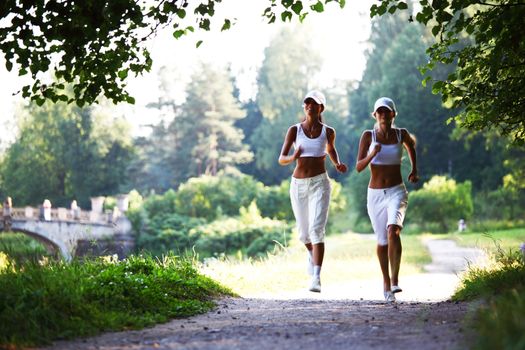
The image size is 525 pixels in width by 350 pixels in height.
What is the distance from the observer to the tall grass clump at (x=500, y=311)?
3.65m

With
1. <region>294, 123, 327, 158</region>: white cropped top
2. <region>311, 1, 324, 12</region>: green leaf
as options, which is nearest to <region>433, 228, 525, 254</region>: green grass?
<region>294, 123, 327, 158</region>: white cropped top

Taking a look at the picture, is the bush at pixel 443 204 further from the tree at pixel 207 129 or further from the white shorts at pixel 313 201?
the white shorts at pixel 313 201

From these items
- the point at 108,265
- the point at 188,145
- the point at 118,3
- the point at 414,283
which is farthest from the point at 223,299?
the point at 188,145

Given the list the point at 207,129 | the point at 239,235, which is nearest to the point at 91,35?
the point at 239,235

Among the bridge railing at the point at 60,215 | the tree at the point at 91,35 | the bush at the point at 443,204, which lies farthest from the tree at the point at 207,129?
the tree at the point at 91,35

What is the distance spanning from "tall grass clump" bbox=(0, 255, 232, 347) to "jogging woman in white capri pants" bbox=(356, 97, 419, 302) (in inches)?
75.7

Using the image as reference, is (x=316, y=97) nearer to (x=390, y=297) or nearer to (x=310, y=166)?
(x=310, y=166)

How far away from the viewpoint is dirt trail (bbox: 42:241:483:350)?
4.89 meters

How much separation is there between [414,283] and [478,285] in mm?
4949

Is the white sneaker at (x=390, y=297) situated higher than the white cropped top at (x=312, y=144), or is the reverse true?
the white cropped top at (x=312, y=144)

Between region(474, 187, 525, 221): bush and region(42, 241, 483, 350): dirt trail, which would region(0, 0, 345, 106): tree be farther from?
region(474, 187, 525, 221): bush

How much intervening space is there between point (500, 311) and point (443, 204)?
35.0 meters

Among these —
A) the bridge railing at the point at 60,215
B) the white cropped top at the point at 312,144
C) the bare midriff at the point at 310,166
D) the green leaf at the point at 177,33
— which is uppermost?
the green leaf at the point at 177,33

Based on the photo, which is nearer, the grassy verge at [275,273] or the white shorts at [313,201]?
the white shorts at [313,201]
